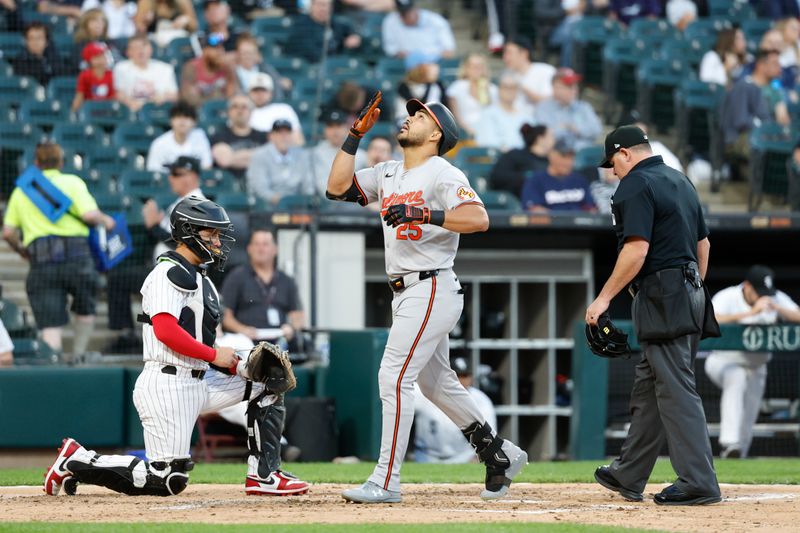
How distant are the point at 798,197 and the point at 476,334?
10.3 feet

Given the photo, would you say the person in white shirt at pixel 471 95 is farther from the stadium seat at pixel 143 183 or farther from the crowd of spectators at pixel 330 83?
the stadium seat at pixel 143 183

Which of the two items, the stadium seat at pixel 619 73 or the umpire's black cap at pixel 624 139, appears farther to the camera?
the stadium seat at pixel 619 73

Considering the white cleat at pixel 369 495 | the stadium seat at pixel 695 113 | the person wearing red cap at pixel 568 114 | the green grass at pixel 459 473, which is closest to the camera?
the white cleat at pixel 369 495

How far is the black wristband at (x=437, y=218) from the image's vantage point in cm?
544

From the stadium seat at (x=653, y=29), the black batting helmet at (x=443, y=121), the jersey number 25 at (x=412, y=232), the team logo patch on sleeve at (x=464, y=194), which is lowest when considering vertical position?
the jersey number 25 at (x=412, y=232)

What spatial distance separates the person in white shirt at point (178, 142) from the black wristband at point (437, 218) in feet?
19.5

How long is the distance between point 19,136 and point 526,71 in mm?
5407

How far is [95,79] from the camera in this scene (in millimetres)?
12164

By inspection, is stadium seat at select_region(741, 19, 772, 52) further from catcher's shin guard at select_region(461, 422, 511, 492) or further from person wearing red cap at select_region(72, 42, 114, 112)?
catcher's shin guard at select_region(461, 422, 511, 492)

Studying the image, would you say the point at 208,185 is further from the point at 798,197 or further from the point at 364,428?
the point at 798,197

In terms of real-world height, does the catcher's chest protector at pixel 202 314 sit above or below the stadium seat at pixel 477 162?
below

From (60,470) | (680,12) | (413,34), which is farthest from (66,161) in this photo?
(680,12)

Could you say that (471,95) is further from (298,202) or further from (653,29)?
(653,29)

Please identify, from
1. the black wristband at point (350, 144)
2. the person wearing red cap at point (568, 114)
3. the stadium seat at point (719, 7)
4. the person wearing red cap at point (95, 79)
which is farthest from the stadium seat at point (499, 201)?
the stadium seat at point (719, 7)
